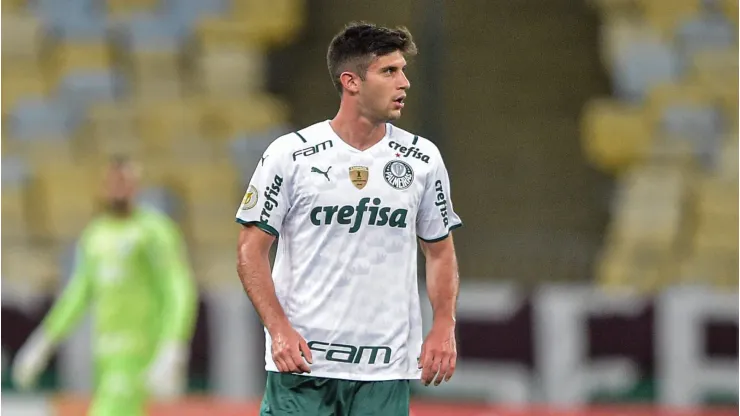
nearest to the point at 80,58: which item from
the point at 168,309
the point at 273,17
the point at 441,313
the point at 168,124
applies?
the point at 168,124

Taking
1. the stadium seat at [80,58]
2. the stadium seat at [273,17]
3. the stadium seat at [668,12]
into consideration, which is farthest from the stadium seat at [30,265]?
the stadium seat at [668,12]

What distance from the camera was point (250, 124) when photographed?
13.2 metres

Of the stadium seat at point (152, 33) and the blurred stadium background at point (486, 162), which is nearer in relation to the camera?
the blurred stadium background at point (486, 162)

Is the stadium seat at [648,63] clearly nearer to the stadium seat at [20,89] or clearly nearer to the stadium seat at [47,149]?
the stadium seat at [47,149]

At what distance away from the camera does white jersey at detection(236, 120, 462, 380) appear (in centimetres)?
418

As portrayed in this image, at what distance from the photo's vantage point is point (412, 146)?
4.30 meters

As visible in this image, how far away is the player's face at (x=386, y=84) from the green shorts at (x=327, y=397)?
0.82 meters

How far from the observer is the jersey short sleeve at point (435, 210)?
4312 millimetres

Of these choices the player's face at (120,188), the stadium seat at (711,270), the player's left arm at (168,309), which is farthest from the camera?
the stadium seat at (711,270)

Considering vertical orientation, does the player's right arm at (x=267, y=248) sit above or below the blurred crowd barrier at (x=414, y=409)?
above

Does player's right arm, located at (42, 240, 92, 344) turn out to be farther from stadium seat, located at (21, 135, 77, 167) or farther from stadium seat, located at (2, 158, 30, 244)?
stadium seat, located at (21, 135, 77, 167)

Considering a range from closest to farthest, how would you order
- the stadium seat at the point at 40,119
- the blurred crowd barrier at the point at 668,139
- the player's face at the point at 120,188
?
A: the player's face at the point at 120,188
the blurred crowd barrier at the point at 668,139
the stadium seat at the point at 40,119

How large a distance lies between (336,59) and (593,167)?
874cm

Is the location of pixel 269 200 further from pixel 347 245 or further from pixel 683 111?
pixel 683 111
